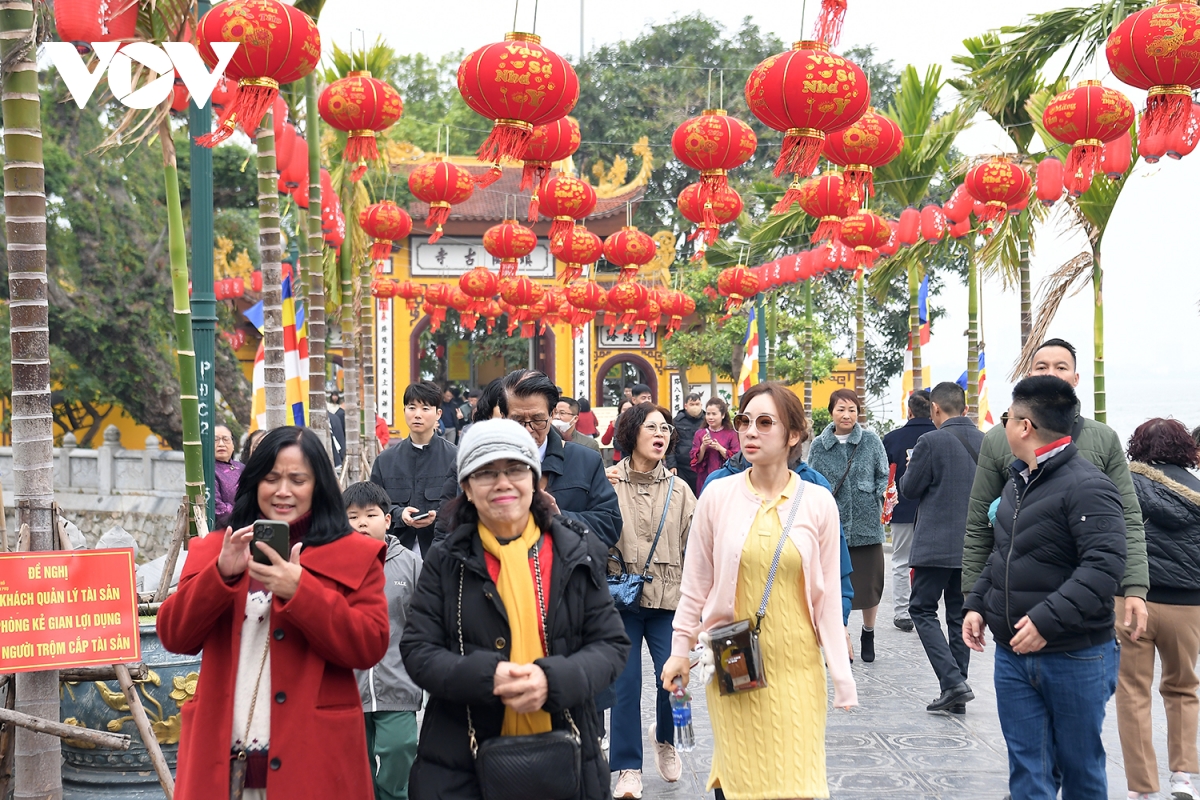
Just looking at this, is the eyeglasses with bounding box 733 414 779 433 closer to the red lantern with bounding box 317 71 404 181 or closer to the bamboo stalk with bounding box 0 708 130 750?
the bamboo stalk with bounding box 0 708 130 750

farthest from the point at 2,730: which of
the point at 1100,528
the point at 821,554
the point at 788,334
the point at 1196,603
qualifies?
the point at 788,334

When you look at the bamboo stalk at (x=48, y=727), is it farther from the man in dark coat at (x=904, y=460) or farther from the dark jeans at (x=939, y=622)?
the man in dark coat at (x=904, y=460)

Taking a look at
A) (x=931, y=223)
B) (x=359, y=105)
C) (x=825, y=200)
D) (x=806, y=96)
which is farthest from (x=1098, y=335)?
(x=359, y=105)

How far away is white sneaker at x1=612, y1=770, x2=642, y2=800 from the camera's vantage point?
4.50 metres

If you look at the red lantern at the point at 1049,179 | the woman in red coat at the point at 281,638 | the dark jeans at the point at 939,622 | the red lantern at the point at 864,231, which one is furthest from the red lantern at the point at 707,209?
the woman in red coat at the point at 281,638

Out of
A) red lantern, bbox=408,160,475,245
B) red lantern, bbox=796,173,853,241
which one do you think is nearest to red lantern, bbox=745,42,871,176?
red lantern, bbox=796,173,853,241

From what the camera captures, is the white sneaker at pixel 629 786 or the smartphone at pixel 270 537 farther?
the white sneaker at pixel 629 786

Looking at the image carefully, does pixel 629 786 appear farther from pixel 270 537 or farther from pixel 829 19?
pixel 829 19

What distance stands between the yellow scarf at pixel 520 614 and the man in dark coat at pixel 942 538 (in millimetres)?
3819

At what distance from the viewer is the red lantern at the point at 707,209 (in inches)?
369

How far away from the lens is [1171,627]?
4.50 meters

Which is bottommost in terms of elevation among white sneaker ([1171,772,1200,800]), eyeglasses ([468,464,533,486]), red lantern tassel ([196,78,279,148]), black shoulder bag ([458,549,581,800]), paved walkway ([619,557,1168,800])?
paved walkway ([619,557,1168,800])

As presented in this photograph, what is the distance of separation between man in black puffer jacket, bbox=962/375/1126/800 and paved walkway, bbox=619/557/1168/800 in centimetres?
110

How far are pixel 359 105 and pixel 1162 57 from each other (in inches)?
194
